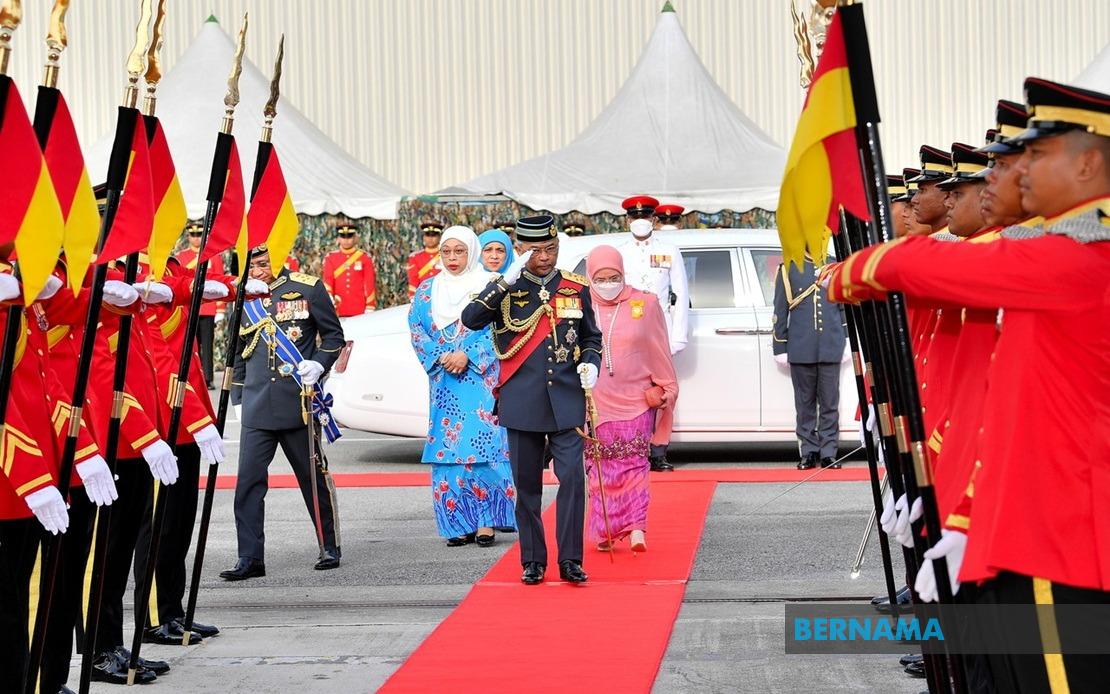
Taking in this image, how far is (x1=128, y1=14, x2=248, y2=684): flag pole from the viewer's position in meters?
5.92

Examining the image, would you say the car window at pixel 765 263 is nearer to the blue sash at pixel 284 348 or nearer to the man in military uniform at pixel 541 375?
the man in military uniform at pixel 541 375

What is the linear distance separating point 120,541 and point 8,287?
Answer: 1.96 m

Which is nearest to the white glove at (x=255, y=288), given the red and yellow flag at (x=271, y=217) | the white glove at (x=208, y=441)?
the red and yellow flag at (x=271, y=217)

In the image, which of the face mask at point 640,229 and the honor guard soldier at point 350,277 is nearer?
the face mask at point 640,229

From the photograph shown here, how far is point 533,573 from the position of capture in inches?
301

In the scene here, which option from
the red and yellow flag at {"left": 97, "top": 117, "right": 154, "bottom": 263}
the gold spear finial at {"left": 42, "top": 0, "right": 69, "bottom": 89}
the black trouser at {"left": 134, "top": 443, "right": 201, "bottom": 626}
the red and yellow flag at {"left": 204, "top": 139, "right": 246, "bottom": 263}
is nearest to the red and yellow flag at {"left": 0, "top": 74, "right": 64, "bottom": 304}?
the gold spear finial at {"left": 42, "top": 0, "right": 69, "bottom": 89}

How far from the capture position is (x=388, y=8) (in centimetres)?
2302

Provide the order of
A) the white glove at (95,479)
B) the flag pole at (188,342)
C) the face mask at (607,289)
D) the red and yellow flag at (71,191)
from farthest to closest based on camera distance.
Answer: the face mask at (607,289) → the flag pole at (188,342) → the white glove at (95,479) → the red and yellow flag at (71,191)

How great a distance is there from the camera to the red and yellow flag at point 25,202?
4.42 m

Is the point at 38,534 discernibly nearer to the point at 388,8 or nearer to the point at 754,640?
the point at 754,640

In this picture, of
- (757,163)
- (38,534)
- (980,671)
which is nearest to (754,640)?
(980,671)

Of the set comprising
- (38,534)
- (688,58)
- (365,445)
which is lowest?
(365,445)

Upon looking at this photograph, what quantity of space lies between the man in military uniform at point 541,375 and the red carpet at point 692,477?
334cm

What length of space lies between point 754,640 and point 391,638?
59.9 inches
